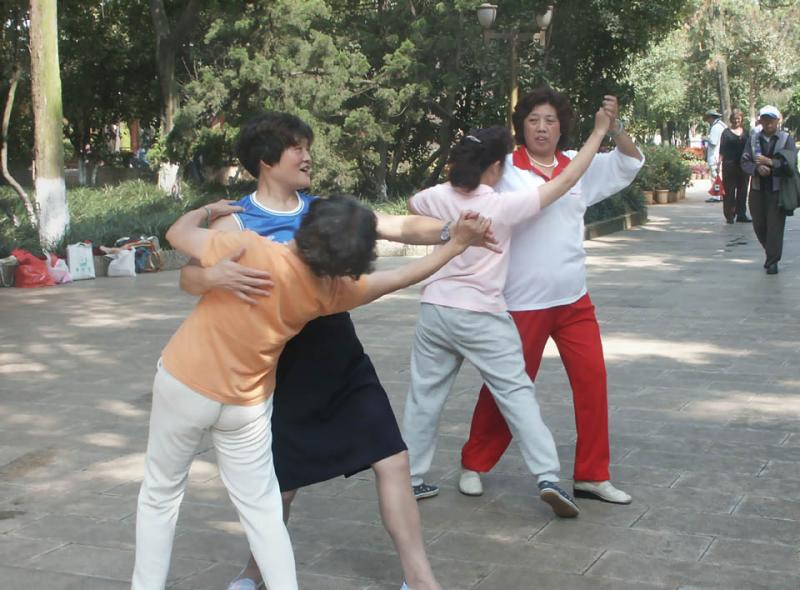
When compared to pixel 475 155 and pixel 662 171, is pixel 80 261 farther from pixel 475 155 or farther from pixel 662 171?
pixel 662 171

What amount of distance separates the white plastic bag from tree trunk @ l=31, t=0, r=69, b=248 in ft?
4.07

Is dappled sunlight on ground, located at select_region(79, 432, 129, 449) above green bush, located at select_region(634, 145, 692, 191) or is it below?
below

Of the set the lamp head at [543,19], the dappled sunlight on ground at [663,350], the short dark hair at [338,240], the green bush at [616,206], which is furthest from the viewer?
the lamp head at [543,19]

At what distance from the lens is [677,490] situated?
16.6 feet

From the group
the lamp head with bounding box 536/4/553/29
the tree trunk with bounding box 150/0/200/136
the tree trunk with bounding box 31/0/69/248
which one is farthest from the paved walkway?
the tree trunk with bounding box 150/0/200/136

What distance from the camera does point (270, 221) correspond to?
12.2 ft

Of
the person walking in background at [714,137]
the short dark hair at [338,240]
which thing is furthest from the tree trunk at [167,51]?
the short dark hair at [338,240]

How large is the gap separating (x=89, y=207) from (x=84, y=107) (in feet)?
43.3

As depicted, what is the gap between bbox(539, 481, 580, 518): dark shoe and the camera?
4.57 m

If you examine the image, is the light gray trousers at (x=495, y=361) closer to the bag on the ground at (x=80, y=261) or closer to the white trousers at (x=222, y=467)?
the white trousers at (x=222, y=467)

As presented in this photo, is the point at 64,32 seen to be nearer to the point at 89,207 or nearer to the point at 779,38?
the point at 89,207

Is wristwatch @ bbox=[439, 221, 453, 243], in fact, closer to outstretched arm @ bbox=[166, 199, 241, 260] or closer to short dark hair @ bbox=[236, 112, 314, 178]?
short dark hair @ bbox=[236, 112, 314, 178]

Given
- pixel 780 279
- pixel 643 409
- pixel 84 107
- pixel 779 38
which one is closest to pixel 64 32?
pixel 84 107

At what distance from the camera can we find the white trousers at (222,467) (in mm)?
3334
